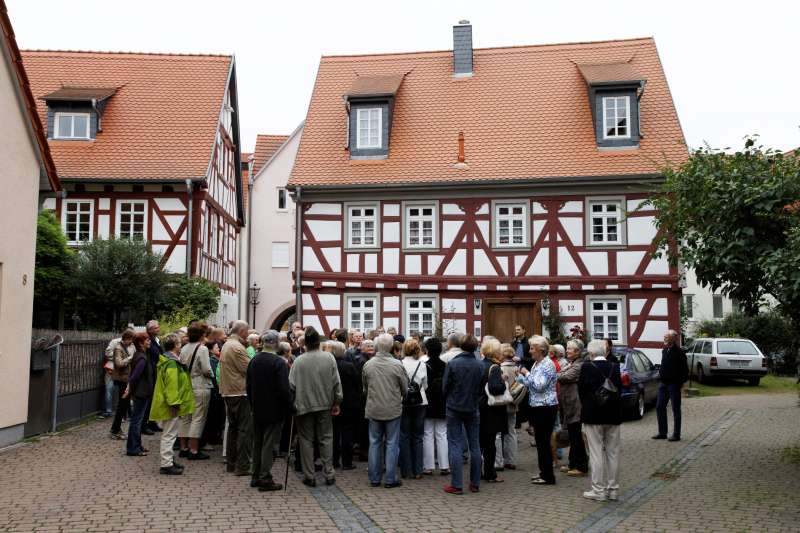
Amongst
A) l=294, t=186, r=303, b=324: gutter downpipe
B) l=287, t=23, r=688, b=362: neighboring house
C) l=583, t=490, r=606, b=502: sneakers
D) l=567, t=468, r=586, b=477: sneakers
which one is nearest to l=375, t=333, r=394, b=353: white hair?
l=583, t=490, r=606, b=502: sneakers

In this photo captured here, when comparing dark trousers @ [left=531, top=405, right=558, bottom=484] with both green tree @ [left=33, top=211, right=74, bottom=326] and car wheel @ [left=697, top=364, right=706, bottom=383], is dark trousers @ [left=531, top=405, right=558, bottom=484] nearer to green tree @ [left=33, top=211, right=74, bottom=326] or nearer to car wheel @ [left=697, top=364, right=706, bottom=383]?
green tree @ [left=33, top=211, right=74, bottom=326]

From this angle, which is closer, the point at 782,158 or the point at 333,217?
the point at 782,158

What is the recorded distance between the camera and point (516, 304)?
72.3 feet

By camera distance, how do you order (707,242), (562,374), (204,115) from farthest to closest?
1. (204,115)
2. (707,242)
3. (562,374)

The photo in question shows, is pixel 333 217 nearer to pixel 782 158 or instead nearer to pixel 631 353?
pixel 631 353

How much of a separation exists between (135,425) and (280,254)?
26.7m

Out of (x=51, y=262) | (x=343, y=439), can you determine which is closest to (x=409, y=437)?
(x=343, y=439)

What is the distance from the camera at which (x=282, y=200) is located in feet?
123

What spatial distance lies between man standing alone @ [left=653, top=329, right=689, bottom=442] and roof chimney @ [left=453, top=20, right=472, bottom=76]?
15.2 meters

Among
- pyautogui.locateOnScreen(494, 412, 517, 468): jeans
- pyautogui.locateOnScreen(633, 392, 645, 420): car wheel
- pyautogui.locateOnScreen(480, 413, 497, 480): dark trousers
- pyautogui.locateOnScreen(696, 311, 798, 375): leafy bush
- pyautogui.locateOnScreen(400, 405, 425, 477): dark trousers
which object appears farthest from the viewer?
pyautogui.locateOnScreen(696, 311, 798, 375): leafy bush

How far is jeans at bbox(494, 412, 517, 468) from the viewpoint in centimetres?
1035

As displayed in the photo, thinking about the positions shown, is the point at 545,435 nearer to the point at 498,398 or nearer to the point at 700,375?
the point at 498,398

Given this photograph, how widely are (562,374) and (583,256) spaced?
1247cm

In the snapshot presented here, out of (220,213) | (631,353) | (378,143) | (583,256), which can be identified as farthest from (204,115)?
(631,353)
